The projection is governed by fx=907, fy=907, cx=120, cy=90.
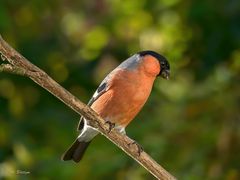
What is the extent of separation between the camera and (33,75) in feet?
14.7

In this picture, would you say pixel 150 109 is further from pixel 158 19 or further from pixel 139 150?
pixel 139 150

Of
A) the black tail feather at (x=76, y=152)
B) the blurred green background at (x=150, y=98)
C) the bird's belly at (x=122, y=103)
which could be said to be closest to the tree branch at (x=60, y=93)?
the bird's belly at (x=122, y=103)

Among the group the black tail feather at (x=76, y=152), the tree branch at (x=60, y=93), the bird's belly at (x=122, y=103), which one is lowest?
the black tail feather at (x=76, y=152)

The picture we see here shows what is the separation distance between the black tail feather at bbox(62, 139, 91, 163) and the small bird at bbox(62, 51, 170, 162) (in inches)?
17.0

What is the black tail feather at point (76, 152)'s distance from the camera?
6352 millimetres

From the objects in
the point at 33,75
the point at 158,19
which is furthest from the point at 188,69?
the point at 33,75

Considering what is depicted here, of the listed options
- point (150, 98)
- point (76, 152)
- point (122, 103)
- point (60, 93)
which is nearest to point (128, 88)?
point (122, 103)

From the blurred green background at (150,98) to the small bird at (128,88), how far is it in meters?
0.96

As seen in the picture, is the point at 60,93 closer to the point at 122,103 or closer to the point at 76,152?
the point at 122,103

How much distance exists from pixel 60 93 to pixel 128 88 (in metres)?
1.24

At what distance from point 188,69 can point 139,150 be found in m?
2.61

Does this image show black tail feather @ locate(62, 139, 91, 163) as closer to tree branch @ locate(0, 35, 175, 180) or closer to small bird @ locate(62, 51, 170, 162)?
small bird @ locate(62, 51, 170, 162)

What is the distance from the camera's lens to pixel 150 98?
7.43 m

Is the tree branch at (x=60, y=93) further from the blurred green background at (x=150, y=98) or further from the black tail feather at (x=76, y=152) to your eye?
the blurred green background at (x=150, y=98)
